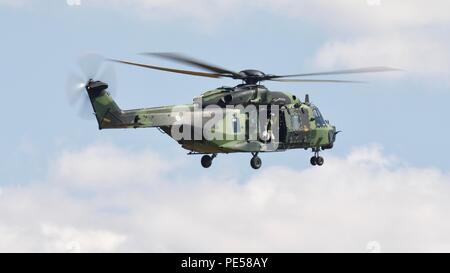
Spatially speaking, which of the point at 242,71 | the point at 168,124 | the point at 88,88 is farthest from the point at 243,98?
the point at 88,88

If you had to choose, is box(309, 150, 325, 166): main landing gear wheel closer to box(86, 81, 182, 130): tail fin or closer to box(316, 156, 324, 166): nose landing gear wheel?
box(316, 156, 324, 166): nose landing gear wheel

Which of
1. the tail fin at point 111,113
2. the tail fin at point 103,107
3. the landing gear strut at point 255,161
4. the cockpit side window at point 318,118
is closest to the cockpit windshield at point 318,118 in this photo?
the cockpit side window at point 318,118

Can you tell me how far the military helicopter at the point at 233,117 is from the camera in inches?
2164

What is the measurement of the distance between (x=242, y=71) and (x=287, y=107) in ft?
14.1

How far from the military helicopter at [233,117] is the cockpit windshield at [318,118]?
92mm

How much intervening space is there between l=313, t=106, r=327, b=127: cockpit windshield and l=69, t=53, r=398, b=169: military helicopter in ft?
0.30

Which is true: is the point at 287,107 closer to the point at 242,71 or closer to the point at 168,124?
the point at 242,71

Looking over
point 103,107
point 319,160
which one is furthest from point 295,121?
point 103,107

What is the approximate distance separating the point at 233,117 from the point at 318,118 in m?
8.86

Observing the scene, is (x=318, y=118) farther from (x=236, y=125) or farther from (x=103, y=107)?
(x=103, y=107)

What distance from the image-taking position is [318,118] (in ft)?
217

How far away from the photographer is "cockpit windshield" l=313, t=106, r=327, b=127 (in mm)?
65781

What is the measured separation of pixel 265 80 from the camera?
2402 inches

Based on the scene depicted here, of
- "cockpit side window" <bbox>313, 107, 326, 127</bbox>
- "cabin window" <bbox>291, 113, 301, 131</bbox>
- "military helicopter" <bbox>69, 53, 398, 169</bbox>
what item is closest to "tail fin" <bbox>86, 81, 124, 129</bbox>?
"military helicopter" <bbox>69, 53, 398, 169</bbox>
